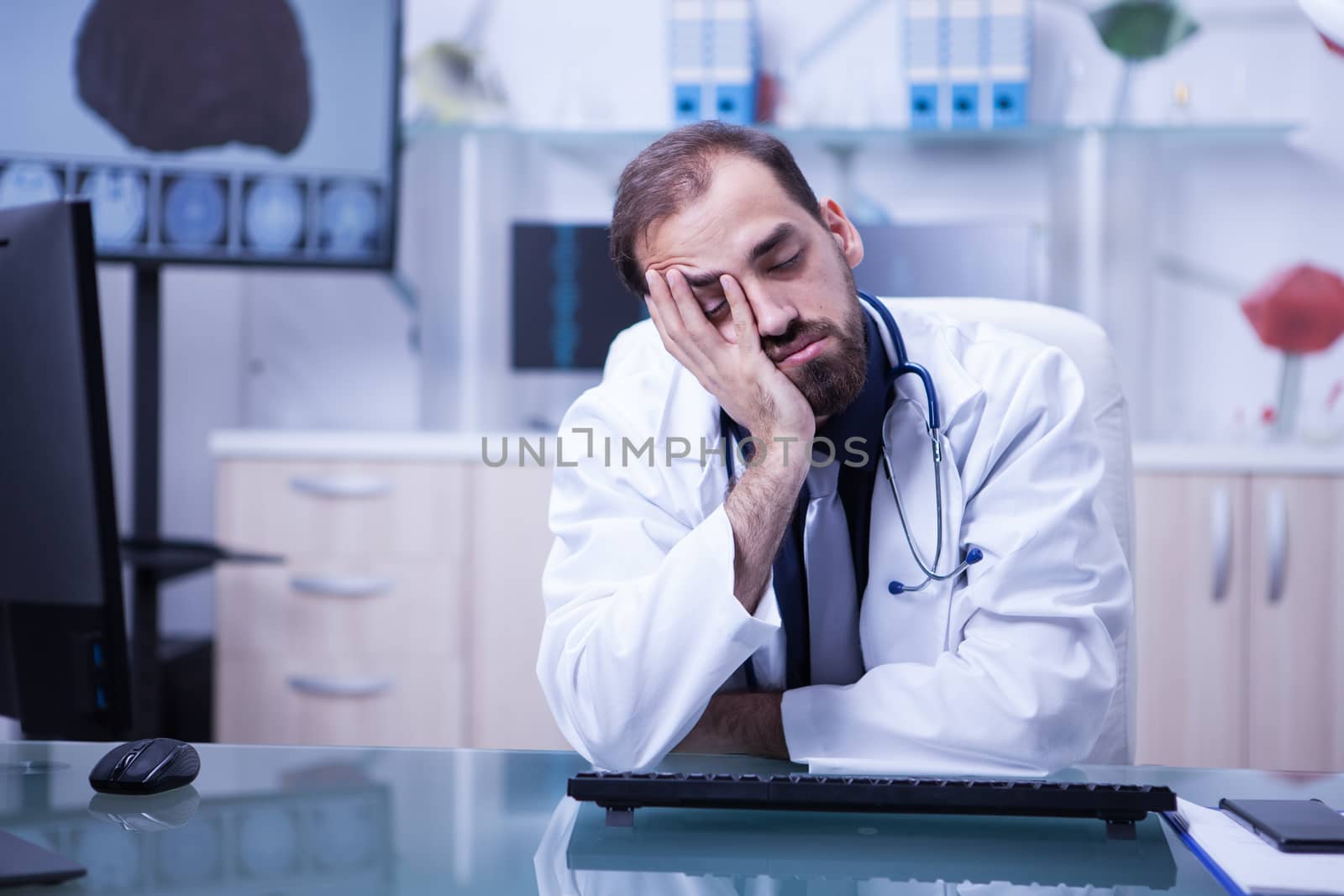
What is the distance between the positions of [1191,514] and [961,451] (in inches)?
54.7

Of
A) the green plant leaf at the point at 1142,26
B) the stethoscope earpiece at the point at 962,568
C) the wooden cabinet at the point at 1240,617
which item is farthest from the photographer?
the green plant leaf at the point at 1142,26

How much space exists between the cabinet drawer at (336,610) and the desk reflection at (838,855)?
181cm

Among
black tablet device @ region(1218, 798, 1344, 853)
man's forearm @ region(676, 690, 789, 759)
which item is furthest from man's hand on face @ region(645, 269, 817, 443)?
black tablet device @ region(1218, 798, 1344, 853)

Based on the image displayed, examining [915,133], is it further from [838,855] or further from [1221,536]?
[838,855]

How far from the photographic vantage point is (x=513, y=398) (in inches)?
121

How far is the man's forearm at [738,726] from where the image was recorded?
3.59ft

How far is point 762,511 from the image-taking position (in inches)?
43.1

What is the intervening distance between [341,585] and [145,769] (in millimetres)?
1724

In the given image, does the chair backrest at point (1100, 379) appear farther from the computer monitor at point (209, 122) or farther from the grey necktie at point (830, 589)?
the computer monitor at point (209, 122)

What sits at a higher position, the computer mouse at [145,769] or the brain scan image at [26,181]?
the brain scan image at [26,181]

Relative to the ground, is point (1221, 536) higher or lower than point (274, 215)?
lower

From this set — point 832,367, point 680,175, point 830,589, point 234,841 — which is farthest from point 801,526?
point 234,841

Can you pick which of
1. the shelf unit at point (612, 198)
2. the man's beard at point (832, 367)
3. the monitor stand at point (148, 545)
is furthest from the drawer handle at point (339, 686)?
the man's beard at point (832, 367)

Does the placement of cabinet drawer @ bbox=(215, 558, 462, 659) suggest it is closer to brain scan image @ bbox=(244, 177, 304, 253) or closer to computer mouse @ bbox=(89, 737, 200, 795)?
brain scan image @ bbox=(244, 177, 304, 253)
